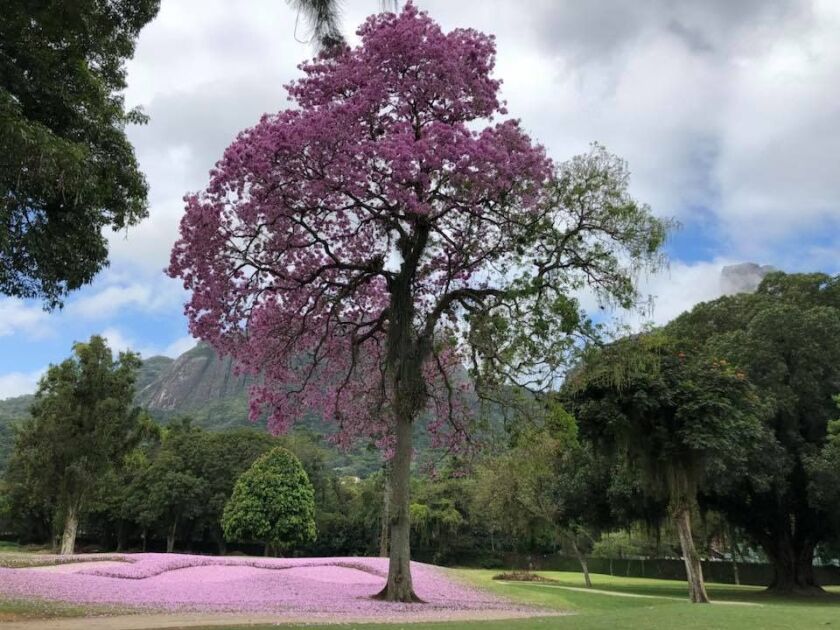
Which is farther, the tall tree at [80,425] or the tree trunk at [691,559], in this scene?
the tall tree at [80,425]

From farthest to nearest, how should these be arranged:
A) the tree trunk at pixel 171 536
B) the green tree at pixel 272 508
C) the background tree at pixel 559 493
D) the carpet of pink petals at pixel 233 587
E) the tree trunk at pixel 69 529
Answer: the tree trunk at pixel 171 536 < the green tree at pixel 272 508 < the tree trunk at pixel 69 529 < the background tree at pixel 559 493 < the carpet of pink petals at pixel 233 587

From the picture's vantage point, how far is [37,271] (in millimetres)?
9961

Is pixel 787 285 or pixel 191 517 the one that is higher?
pixel 787 285

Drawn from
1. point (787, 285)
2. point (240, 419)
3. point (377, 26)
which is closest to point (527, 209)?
point (377, 26)

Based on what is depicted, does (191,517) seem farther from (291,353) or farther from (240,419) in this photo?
(240,419)

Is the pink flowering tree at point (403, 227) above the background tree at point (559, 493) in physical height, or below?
above

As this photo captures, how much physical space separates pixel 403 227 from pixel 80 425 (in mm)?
25694

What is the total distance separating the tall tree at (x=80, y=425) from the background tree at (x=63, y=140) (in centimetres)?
2520

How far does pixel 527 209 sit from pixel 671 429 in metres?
9.22

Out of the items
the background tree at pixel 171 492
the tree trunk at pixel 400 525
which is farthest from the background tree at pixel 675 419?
the background tree at pixel 171 492

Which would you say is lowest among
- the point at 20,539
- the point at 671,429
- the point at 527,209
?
the point at 20,539

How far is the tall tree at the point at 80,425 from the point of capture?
32219 millimetres

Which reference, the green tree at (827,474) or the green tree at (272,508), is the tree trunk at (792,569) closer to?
the green tree at (827,474)

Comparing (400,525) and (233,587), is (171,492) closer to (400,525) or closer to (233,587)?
(233,587)
